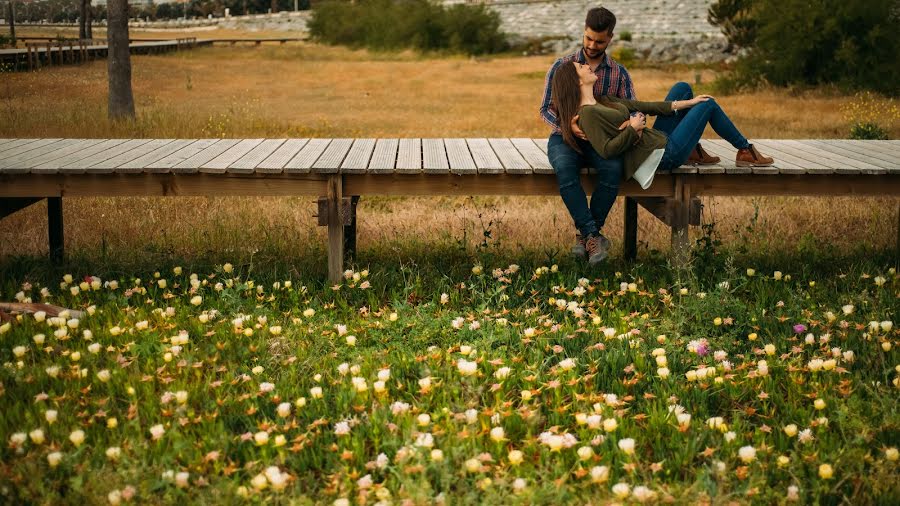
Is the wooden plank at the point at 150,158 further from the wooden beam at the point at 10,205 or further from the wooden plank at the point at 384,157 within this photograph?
the wooden plank at the point at 384,157

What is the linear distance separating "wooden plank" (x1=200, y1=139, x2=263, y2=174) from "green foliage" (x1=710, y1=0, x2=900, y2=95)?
48.1 feet

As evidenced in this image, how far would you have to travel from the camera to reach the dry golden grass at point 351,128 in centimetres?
633

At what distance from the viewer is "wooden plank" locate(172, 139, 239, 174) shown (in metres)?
4.67

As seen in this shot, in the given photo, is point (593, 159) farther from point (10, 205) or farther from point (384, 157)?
point (10, 205)

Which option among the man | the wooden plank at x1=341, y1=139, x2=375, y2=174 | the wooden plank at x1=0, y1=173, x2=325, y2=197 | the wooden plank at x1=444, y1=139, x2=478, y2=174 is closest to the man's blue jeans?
the man

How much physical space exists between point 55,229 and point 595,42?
3.37 metres

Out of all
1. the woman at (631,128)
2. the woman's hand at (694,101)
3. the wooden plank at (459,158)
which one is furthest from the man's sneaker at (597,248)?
the woman's hand at (694,101)

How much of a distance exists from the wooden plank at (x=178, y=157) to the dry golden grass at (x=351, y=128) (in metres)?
0.62

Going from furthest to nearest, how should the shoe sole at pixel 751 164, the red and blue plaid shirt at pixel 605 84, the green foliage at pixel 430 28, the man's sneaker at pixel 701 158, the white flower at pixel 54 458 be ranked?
the green foliage at pixel 430 28 → the red and blue plaid shirt at pixel 605 84 → the man's sneaker at pixel 701 158 → the shoe sole at pixel 751 164 → the white flower at pixel 54 458

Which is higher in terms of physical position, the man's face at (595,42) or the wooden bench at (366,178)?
the man's face at (595,42)

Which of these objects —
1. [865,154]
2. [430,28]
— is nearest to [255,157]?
[865,154]

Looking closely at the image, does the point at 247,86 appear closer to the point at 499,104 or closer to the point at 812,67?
the point at 499,104

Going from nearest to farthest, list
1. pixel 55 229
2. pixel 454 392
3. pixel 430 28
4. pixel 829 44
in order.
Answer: pixel 454 392, pixel 55 229, pixel 829 44, pixel 430 28

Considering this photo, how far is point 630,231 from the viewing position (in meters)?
5.84
